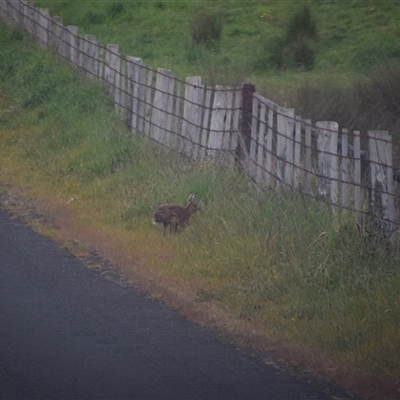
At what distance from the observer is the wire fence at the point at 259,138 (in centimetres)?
684

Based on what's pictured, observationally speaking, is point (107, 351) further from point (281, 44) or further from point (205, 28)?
point (205, 28)

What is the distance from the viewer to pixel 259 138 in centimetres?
871

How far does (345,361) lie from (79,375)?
1632 mm

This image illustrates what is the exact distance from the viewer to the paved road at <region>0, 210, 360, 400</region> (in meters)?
4.86

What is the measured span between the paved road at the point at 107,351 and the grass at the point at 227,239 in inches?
19.2

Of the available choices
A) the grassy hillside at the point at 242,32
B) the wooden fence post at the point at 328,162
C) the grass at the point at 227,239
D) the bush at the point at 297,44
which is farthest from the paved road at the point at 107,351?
the bush at the point at 297,44

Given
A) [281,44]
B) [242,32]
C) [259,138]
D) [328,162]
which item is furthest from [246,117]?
[242,32]

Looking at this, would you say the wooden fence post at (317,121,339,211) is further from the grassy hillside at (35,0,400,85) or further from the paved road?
the grassy hillside at (35,0,400,85)

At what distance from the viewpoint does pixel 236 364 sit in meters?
5.30

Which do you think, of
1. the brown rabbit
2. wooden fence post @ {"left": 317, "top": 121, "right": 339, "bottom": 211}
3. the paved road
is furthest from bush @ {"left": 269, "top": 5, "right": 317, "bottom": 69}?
the paved road

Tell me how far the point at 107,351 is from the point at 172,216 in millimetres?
2748

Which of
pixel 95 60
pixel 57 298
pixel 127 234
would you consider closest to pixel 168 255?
pixel 127 234

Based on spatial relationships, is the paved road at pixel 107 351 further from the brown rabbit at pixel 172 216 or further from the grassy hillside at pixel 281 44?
the grassy hillside at pixel 281 44

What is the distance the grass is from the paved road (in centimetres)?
49
